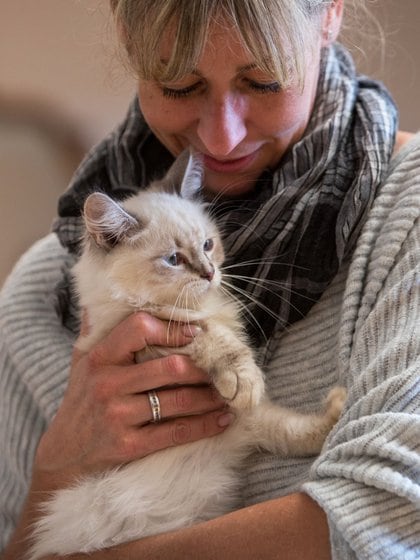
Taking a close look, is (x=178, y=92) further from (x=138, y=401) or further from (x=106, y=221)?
(x=138, y=401)

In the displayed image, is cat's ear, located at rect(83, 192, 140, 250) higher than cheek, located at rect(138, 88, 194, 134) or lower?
lower

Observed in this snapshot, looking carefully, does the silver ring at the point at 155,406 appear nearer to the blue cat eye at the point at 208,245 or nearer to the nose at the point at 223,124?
the blue cat eye at the point at 208,245

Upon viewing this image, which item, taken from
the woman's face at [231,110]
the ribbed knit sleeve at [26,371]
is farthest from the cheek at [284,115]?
the ribbed knit sleeve at [26,371]

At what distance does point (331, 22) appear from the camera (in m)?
1.32

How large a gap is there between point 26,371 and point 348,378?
30.8 inches

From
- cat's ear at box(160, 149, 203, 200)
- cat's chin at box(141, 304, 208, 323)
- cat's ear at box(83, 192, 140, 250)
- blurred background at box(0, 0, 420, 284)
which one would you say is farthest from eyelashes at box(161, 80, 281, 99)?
blurred background at box(0, 0, 420, 284)

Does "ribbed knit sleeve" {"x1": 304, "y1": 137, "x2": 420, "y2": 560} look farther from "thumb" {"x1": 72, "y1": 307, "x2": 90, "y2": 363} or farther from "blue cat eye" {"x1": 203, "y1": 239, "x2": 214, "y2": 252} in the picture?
"thumb" {"x1": 72, "y1": 307, "x2": 90, "y2": 363}

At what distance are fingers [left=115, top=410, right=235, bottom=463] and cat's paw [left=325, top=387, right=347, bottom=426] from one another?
18cm

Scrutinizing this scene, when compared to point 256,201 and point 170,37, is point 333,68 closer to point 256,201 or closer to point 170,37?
point 256,201

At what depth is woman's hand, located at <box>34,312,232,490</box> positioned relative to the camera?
3.82 ft

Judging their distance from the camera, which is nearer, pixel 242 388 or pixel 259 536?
pixel 259 536

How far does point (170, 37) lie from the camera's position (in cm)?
113

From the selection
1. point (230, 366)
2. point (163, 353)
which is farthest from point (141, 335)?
point (230, 366)

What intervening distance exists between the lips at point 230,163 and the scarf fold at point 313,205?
5cm
